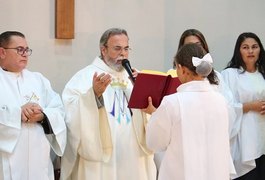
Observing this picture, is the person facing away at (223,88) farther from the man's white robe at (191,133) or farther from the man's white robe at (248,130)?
the man's white robe at (191,133)

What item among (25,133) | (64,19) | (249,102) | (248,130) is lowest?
(248,130)

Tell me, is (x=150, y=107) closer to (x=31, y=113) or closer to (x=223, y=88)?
(x=31, y=113)

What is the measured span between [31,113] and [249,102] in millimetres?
1944

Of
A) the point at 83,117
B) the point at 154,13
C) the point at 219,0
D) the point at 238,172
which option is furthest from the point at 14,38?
the point at 219,0

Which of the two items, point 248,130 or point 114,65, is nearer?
point 114,65

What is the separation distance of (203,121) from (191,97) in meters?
0.15

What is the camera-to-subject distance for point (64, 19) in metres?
4.20

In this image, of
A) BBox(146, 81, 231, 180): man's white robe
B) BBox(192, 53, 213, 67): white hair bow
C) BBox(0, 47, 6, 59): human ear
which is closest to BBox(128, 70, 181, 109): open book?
BBox(146, 81, 231, 180): man's white robe

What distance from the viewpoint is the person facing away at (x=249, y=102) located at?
432 centimetres

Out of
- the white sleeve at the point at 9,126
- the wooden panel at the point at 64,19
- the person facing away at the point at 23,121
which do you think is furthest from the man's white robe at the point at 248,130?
the white sleeve at the point at 9,126

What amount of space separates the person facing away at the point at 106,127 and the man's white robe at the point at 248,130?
3.24 ft

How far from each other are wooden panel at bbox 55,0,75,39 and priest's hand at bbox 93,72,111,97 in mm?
990

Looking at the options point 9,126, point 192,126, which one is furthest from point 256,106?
point 9,126

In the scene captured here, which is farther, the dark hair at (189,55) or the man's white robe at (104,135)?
the man's white robe at (104,135)
